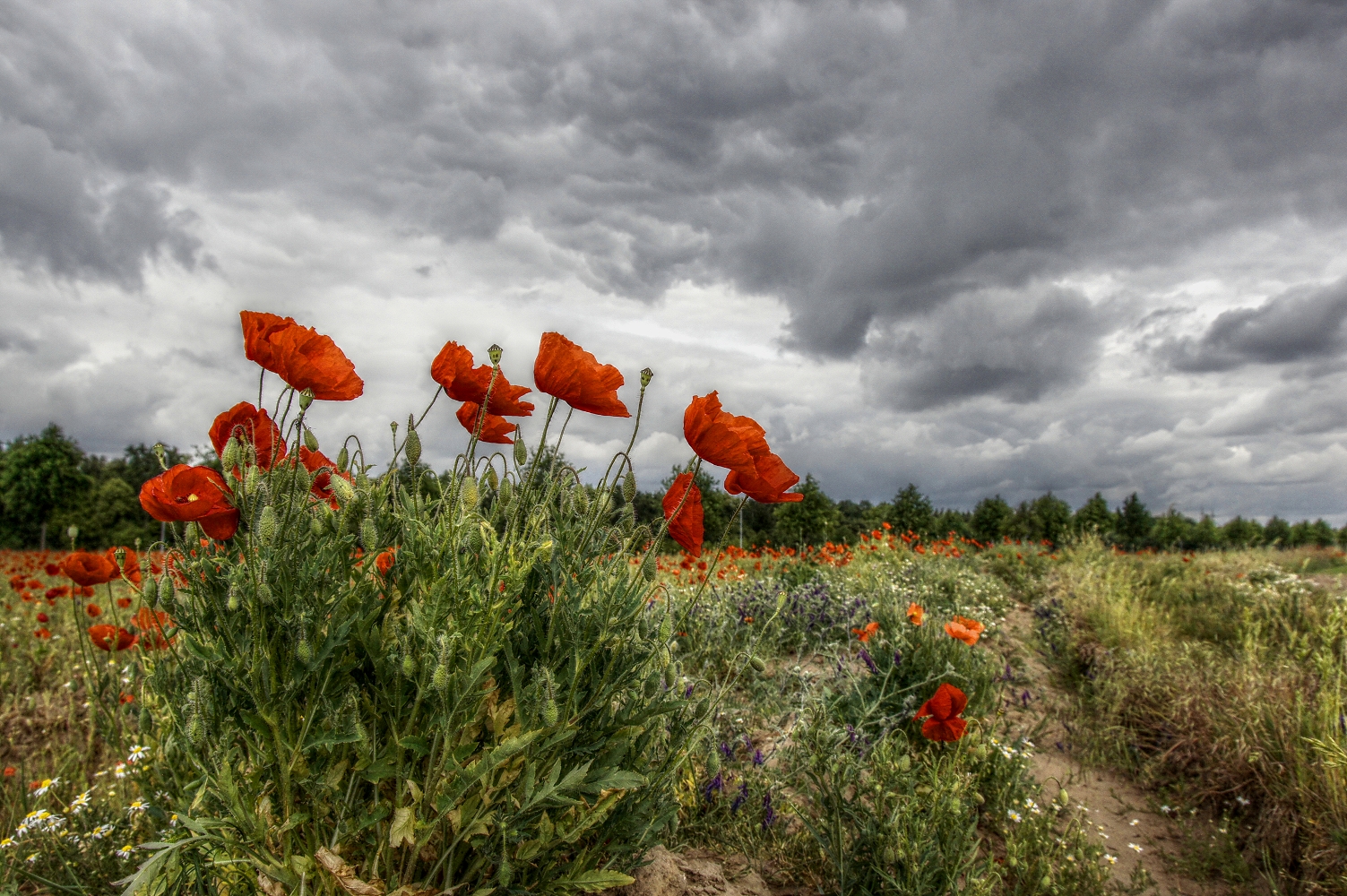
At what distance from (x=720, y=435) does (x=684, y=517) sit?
0.94 ft

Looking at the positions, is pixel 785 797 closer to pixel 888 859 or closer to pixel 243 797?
pixel 888 859

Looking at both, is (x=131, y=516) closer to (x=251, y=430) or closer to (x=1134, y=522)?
(x=251, y=430)

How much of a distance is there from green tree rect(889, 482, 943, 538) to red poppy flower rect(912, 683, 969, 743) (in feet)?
68.4

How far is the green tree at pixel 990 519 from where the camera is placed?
34.0 meters

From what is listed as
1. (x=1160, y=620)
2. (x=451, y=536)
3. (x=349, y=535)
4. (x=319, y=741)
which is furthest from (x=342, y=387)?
(x=1160, y=620)

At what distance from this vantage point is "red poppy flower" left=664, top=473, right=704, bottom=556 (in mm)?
1798

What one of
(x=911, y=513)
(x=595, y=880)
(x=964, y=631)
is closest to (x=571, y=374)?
(x=595, y=880)

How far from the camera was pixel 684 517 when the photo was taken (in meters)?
1.84

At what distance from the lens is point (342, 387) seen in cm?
170

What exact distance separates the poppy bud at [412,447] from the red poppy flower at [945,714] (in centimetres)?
221

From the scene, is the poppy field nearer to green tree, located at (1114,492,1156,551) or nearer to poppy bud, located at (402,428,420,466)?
poppy bud, located at (402,428,420,466)

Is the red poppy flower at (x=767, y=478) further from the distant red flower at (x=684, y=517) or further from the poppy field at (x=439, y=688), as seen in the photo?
the distant red flower at (x=684, y=517)

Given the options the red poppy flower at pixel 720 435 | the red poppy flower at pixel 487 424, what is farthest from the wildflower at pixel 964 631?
the red poppy flower at pixel 487 424

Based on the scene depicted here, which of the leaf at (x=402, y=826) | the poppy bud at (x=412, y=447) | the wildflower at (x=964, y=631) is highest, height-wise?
the poppy bud at (x=412, y=447)
